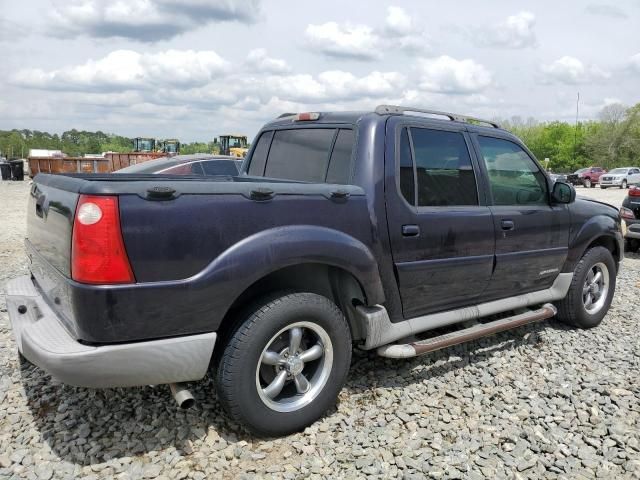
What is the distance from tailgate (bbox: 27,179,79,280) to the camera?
2568 mm

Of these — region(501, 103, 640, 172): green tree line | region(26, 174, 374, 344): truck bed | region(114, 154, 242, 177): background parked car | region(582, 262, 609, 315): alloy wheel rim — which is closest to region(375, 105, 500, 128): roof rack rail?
region(26, 174, 374, 344): truck bed

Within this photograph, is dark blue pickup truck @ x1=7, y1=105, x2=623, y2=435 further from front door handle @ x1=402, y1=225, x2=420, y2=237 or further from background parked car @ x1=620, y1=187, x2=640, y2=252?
background parked car @ x1=620, y1=187, x2=640, y2=252

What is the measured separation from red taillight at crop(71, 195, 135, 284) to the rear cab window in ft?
5.02

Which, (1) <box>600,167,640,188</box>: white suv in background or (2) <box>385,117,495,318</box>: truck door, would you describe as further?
(1) <box>600,167,640,188</box>: white suv in background

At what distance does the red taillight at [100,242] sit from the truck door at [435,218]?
5.41 ft

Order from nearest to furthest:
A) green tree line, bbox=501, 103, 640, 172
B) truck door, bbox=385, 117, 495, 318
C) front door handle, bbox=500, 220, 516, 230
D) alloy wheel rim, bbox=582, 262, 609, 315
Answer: truck door, bbox=385, 117, 495, 318, front door handle, bbox=500, 220, 516, 230, alloy wheel rim, bbox=582, 262, 609, 315, green tree line, bbox=501, 103, 640, 172

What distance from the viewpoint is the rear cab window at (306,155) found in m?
3.56

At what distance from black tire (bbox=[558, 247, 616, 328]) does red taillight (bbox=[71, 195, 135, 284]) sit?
4.05 meters

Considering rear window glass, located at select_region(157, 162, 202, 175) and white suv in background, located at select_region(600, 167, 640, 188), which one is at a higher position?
rear window glass, located at select_region(157, 162, 202, 175)

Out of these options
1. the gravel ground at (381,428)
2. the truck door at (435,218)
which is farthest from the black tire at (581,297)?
the truck door at (435,218)

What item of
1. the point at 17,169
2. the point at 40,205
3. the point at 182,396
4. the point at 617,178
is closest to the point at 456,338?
the point at 182,396

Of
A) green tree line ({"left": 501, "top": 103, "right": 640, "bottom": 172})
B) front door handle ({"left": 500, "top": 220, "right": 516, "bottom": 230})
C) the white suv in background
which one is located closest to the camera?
front door handle ({"left": 500, "top": 220, "right": 516, "bottom": 230})

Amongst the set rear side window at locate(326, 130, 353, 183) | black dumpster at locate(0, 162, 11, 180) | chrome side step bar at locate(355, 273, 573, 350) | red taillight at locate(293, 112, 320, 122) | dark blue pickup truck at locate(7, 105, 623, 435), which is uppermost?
red taillight at locate(293, 112, 320, 122)

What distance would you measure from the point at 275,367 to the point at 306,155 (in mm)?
1607
